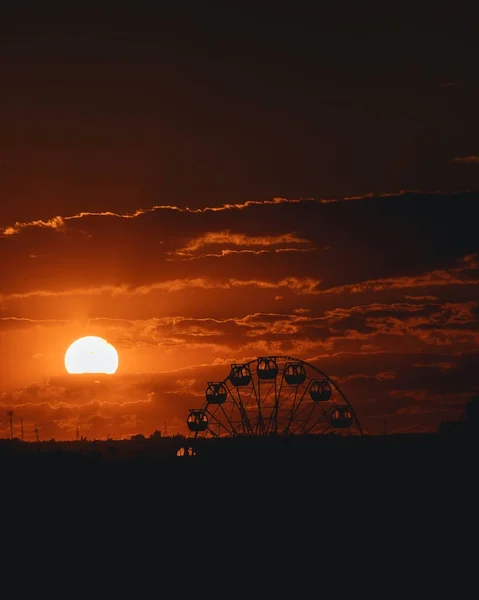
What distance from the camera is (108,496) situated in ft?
309

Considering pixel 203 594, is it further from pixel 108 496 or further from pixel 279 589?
pixel 108 496

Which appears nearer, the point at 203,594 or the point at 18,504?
the point at 203,594

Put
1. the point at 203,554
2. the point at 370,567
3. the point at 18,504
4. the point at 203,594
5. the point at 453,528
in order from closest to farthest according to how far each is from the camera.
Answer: the point at 203,594, the point at 370,567, the point at 203,554, the point at 453,528, the point at 18,504

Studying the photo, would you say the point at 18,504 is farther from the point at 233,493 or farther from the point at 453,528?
the point at 453,528

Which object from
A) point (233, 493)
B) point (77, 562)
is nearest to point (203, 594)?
point (77, 562)

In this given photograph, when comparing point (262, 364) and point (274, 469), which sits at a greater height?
point (262, 364)

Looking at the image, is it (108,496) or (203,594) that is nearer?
(203,594)

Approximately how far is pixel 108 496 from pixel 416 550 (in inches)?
1463

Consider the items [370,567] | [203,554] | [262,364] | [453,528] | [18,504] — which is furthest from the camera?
[262,364]

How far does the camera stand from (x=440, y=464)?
108438 millimetres

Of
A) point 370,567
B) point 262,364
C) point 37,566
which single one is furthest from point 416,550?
point 262,364

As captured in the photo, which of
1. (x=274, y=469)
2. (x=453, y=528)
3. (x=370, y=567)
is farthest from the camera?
(x=274, y=469)

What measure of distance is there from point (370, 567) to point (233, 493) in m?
33.1

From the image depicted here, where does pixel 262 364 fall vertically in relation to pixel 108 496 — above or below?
above
